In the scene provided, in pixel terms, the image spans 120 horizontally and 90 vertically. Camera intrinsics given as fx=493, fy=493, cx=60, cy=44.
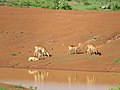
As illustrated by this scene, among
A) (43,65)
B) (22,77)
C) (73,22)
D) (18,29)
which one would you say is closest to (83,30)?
(73,22)

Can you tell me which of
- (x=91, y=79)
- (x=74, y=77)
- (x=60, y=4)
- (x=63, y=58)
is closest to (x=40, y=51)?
(x=63, y=58)

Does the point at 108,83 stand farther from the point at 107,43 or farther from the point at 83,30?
the point at 83,30

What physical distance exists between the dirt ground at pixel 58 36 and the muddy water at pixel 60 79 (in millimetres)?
1394

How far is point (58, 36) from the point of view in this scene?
3303 centimetres

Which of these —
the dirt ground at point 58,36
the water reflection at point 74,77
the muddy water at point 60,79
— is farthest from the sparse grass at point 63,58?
the water reflection at point 74,77

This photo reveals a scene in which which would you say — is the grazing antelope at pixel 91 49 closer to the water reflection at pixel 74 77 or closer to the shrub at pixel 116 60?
the shrub at pixel 116 60

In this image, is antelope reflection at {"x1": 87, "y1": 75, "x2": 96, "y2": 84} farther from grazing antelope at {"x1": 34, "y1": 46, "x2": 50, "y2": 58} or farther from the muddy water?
grazing antelope at {"x1": 34, "y1": 46, "x2": 50, "y2": 58}

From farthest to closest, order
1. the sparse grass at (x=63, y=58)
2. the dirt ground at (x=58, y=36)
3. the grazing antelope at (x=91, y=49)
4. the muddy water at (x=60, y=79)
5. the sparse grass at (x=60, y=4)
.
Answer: the sparse grass at (x=60, y=4), the grazing antelope at (x=91, y=49), the sparse grass at (x=63, y=58), the dirt ground at (x=58, y=36), the muddy water at (x=60, y=79)

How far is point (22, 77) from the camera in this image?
2262 centimetres

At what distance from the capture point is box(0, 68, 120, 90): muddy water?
20283 millimetres

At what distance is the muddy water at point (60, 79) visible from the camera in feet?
66.5

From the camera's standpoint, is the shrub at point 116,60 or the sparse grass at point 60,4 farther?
the sparse grass at point 60,4

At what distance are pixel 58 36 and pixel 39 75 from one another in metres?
9.74

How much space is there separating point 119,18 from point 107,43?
265 inches
